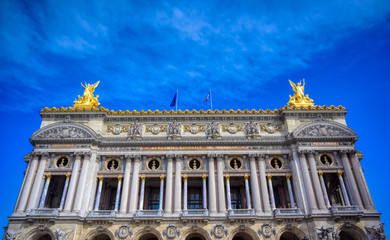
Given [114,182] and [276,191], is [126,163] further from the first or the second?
[276,191]

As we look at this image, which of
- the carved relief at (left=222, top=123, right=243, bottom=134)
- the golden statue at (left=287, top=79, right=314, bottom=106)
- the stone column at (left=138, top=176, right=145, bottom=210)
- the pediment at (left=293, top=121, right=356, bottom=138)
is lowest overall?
the stone column at (left=138, top=176, right=145, bottom=210)

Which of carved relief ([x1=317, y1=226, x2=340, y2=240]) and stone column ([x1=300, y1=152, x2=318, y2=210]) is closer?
carved relief ([x1=317, y1=226, x2=340, y2=240])

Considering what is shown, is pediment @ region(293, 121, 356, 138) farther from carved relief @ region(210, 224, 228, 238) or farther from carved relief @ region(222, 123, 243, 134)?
carved relief @ region(210, 224, 228, 238)

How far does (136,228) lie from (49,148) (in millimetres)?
14067

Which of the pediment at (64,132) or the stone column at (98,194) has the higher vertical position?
the pediment at (64,132)

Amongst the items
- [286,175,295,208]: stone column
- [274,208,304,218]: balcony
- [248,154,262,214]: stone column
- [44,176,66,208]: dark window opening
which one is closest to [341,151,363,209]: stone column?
[274,208,304,218]: balcony

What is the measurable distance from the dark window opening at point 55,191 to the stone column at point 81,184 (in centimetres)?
399

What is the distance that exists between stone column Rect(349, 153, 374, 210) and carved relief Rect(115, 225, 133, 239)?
975 inches

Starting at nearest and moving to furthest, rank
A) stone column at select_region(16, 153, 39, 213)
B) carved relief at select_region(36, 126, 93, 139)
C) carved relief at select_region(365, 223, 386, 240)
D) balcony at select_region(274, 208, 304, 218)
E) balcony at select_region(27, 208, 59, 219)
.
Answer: carved relief at select_region(365, 223, 386, 240) < balcony at select_region(27, 208, 59, 219) < balcony at select_region(274, 208, 304, 218) < stone column at select_region(16, 153, 39, 213) < carved relief at select_region(36, 126, 93, 139)

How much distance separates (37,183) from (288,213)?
27.2 meters

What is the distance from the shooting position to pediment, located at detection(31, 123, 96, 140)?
3453cm

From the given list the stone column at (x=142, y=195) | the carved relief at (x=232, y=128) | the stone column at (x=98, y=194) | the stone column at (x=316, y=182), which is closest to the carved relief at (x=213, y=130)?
the carved relief at (x=232, y=128)

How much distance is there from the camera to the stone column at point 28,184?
30766mm

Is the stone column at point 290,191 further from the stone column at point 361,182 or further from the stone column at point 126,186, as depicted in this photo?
the stone column at point 126,186
